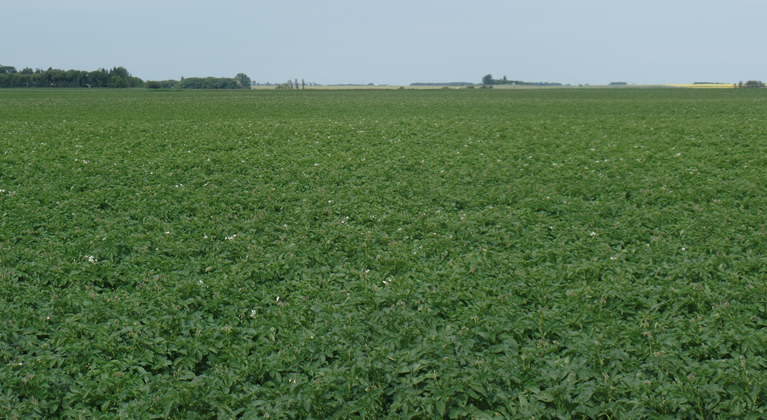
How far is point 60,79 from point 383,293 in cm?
16591

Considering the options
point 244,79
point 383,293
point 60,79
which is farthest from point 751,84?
point 60,79

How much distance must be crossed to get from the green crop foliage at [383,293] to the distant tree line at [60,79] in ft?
505

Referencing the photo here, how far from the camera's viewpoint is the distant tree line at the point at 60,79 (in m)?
138

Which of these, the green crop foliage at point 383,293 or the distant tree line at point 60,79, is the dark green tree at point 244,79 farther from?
the green crop foliage at point 383,293

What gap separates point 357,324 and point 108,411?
7.64 ft

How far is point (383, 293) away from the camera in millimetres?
5957

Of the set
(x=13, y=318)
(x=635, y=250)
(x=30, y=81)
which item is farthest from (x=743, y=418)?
(x=30, y=81)

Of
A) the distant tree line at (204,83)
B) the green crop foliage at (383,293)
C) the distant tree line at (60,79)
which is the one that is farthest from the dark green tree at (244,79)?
the green crop foliage at (383,293)

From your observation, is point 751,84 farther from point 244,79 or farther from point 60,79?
point 60,79

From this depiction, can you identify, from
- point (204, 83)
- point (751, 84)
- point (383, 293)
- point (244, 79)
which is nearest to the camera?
point (383, 293)

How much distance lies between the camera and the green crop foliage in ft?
13.9

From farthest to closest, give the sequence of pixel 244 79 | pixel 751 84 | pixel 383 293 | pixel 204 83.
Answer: pixel 244 79 → pixel 204 83 → pixel 751 84 → pixel 383 293

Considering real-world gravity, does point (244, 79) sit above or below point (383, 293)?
above

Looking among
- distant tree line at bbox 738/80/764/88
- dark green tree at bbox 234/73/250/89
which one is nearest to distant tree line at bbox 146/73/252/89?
dark green tree at bbox 234/73/250/89
